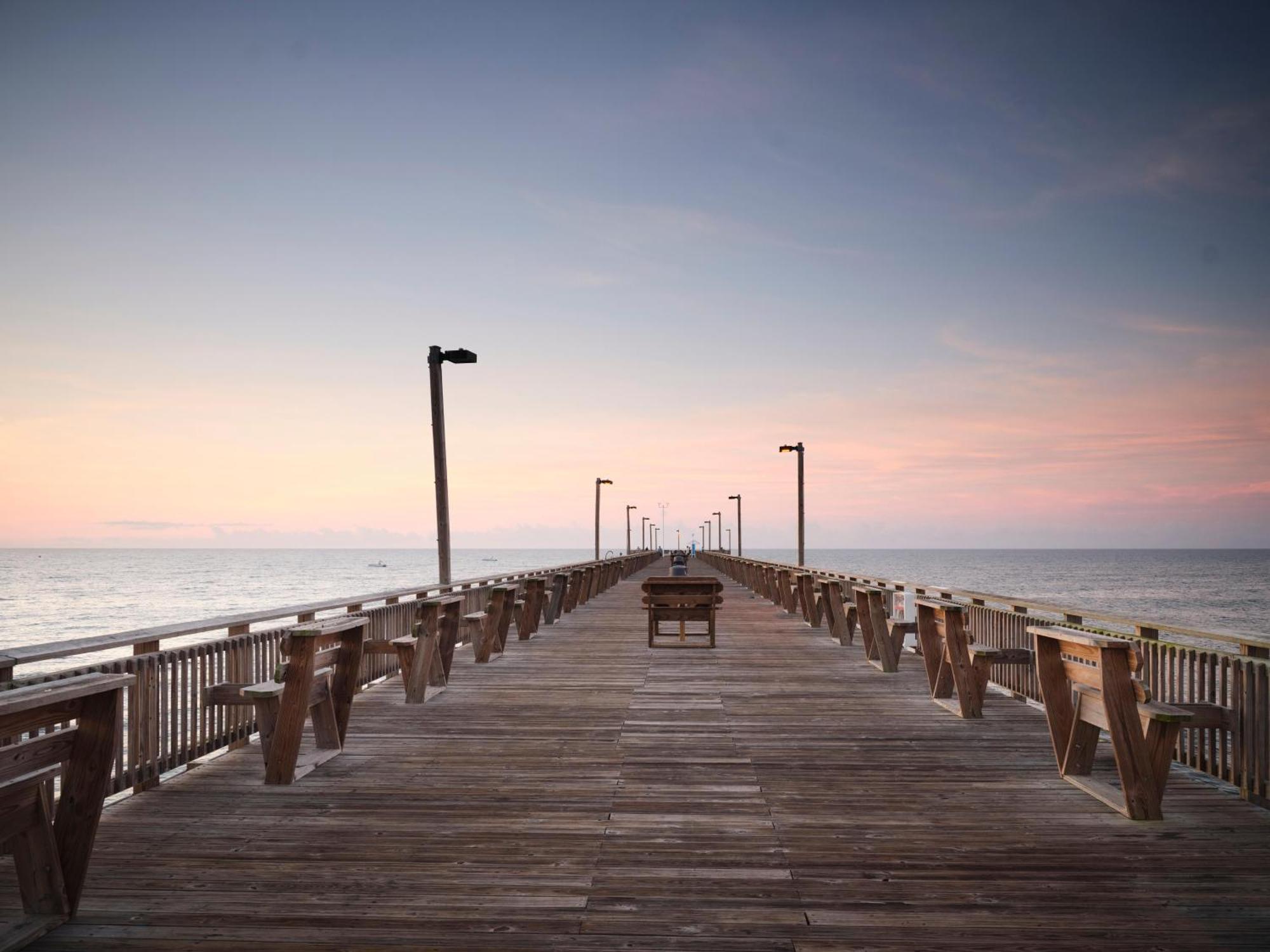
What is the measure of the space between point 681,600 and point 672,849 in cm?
806

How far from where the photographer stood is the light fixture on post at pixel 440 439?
39.7 ft

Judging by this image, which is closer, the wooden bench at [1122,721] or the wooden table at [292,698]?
the wooden bench at [1122,721]

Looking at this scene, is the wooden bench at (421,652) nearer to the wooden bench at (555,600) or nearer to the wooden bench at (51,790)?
the wooden bench at (51,790)

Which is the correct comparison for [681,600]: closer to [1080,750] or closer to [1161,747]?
[1080,750]

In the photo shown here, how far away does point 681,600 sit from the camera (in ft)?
38.4

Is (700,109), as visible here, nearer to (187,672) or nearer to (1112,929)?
(187,672)

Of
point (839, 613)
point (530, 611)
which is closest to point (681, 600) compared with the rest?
point (839, 613)

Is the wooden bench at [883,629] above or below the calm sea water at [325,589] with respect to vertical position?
above

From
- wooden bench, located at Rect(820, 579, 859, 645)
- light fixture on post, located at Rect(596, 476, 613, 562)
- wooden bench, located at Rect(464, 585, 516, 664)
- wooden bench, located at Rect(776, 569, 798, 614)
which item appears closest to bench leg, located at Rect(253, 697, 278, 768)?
wooden bench, located at Rect(464, 585, 516, 664)

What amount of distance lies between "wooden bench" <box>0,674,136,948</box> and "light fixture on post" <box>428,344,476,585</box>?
899 cm

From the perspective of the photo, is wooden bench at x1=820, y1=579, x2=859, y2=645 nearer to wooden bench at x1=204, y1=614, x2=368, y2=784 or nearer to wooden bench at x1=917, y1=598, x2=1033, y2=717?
wooden bench at x1=917, y1=598, x2=1033, y2=717

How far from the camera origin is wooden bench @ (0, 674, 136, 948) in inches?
105

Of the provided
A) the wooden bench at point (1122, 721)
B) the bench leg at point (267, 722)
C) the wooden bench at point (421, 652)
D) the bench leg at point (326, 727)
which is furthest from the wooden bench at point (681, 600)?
the bench leg at point (267, 722)

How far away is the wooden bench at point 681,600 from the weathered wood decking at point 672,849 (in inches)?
198
